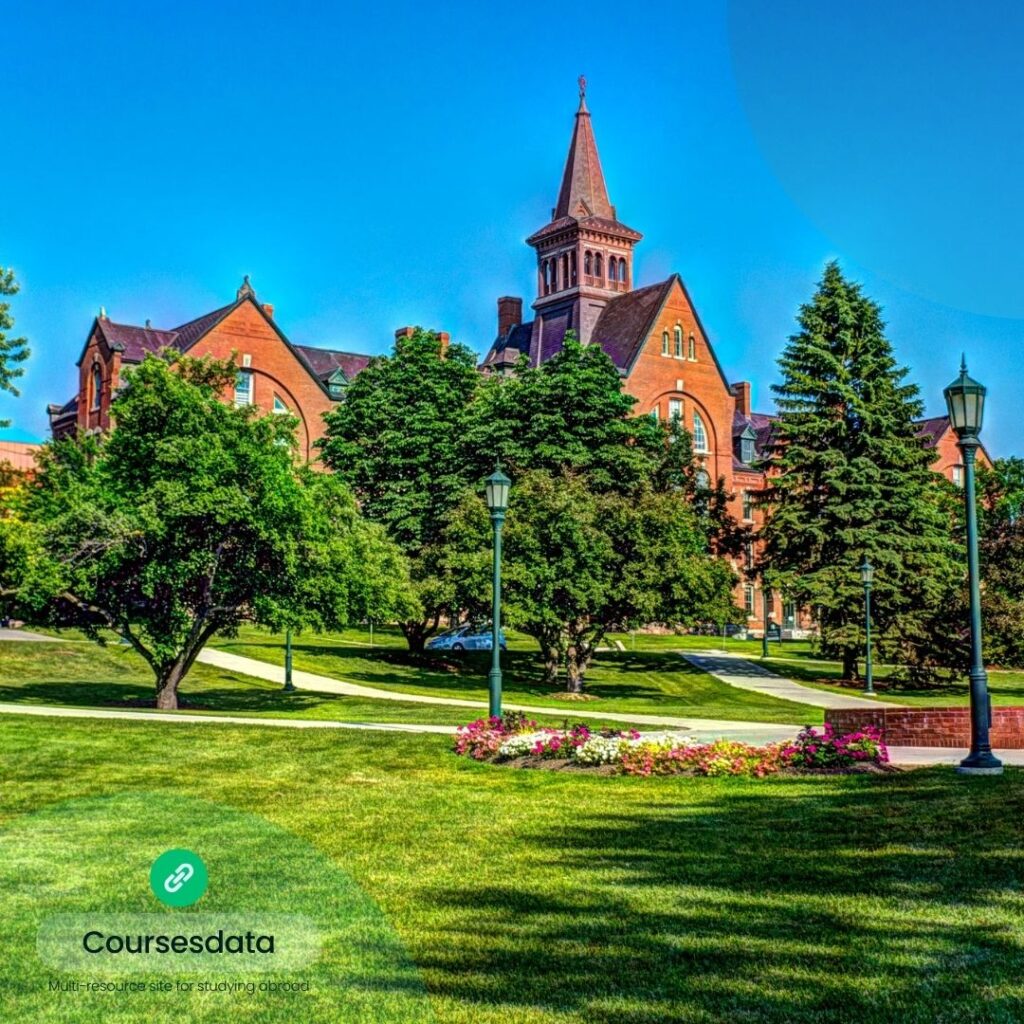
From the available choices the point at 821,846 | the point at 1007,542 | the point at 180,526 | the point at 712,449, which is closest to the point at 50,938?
the point at 821,846

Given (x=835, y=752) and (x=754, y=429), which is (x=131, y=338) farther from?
(x=835, y=752)

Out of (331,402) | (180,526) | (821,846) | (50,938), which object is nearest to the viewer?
(50,938)

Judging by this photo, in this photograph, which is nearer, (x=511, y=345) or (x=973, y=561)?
(x=973, y=561)

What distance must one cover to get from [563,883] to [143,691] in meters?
23.9

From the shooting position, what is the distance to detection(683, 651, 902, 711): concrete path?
122 ft

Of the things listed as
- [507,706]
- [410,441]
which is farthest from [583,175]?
[507,706]

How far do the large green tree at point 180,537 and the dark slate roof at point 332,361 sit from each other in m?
50.9

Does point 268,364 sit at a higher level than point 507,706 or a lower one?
higher

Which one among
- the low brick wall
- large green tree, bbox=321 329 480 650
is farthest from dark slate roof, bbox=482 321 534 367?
the low brick wall

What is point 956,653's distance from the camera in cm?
4325

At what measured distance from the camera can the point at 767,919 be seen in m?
8.12

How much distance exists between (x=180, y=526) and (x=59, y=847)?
49.4ft

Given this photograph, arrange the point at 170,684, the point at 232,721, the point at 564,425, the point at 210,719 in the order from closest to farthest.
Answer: the point at 232,721 < the point at 210,719 < the point at 170,684 < the point at 564,425

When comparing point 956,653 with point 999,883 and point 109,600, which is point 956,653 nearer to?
point 109,600
